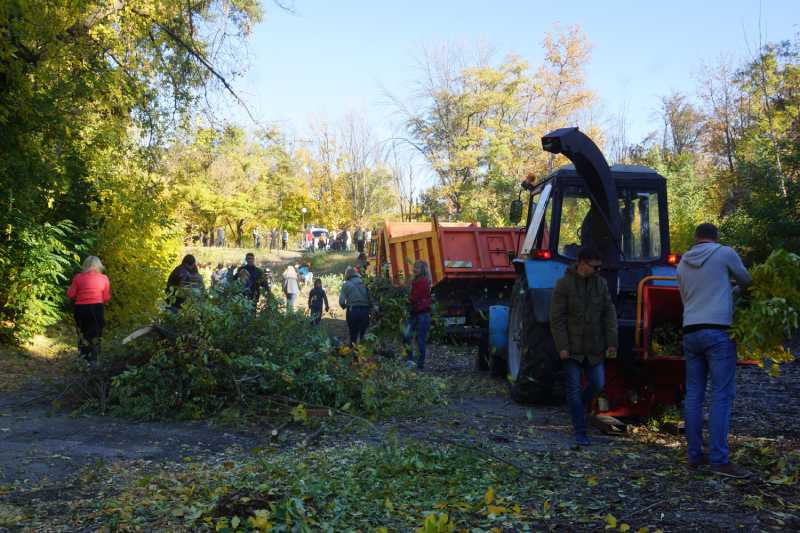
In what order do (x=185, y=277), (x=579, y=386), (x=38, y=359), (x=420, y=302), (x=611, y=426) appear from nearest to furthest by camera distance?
(x=579, y=386) → (x=611, y=426) → (x=185, y=277) → (x=420, y=302) → (x=38, y=359)

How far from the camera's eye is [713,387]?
6133 millimetres

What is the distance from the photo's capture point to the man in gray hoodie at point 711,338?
6078 millimetres

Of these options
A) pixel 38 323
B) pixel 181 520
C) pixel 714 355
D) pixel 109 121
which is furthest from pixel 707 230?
pixel 109 121

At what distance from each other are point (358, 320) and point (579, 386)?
21.1 ft

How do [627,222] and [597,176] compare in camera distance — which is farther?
[627,222]

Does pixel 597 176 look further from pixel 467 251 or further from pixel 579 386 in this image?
pixel 467 251

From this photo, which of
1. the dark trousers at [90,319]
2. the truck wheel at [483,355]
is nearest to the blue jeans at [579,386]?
the truck wheel at [483,355]

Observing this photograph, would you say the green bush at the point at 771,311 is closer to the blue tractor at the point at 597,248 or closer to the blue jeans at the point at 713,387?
the blue jeans at the point at 713,387

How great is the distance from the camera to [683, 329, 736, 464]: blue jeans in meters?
6.04

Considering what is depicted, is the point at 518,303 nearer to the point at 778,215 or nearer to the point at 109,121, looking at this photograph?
the point at 109,121

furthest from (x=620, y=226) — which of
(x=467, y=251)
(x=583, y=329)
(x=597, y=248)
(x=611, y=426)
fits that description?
(x=467, y=251)

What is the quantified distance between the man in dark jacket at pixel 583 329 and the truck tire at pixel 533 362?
4.17 ft

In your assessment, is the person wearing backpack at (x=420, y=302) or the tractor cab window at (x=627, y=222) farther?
the person wearing backpack at (x=420, y=302)

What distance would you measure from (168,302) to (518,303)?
4.48m
